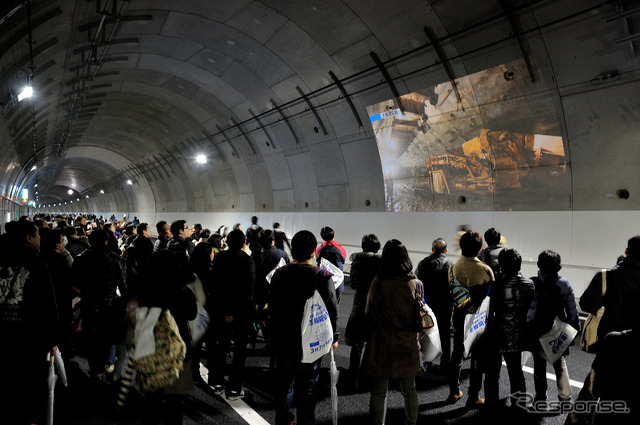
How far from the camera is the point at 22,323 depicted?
3254 millimetres

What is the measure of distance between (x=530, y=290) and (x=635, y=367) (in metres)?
1.92

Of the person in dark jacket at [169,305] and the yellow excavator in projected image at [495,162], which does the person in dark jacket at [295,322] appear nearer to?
the person in dark jacket at [169,305]

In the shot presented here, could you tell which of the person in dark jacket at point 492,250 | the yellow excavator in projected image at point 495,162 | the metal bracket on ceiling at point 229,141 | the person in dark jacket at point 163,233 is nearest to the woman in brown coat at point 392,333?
the person in dark jacket at point 492,250

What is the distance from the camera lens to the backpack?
118 inches

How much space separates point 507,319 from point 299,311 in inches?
83.8

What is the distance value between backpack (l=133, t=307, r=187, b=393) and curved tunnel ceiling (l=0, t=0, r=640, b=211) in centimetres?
730

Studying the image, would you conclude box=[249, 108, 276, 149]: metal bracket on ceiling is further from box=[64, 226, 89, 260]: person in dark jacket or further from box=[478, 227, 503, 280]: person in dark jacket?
box=[478, 227, 503, 280]: person in dark jacket

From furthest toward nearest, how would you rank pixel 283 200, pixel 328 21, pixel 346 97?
pixel 283 200 → pixel 346 97 → pixel 328 21

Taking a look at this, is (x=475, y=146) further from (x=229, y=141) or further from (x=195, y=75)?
(x=229, y=141)

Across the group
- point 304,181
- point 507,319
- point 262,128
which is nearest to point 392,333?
point 507,319

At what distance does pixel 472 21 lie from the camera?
9.08 meters

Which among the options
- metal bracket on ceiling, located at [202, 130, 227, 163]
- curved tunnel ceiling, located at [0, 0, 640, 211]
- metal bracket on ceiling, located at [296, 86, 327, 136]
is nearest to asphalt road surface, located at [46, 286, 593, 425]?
curved tunnel ceiling, located at [0, 0, 640, 211]

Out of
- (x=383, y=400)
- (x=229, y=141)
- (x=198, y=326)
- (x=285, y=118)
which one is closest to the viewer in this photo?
(x=383, y=400)

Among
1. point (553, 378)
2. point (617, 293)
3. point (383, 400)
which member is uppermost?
point (617, 293)
